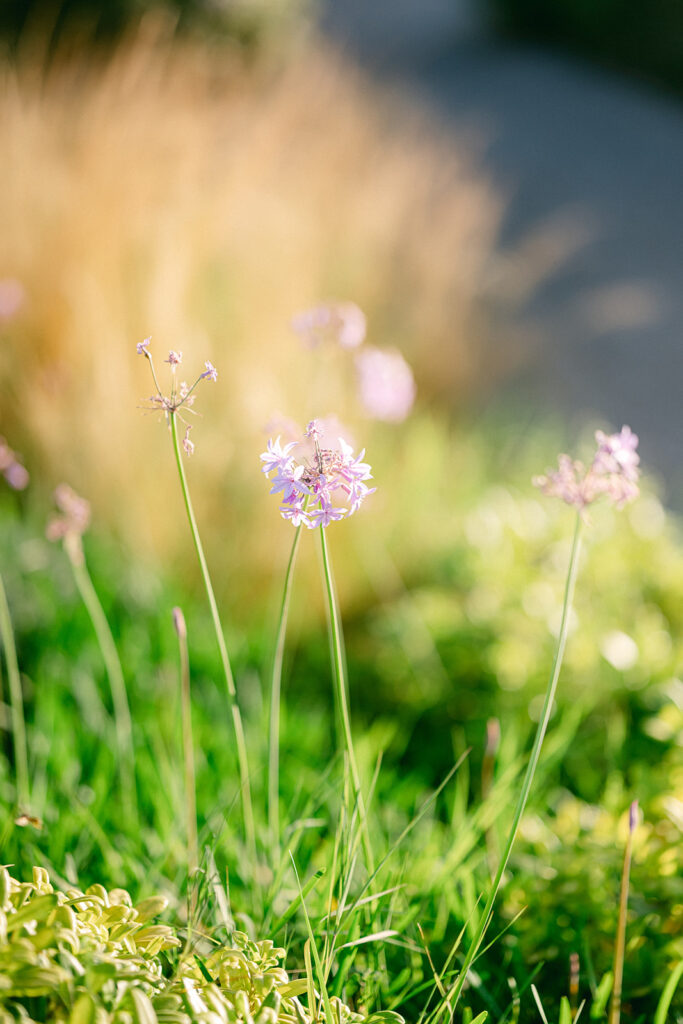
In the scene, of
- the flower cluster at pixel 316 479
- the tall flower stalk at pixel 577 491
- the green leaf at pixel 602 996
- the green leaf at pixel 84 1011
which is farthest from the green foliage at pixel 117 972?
the flower cluster at pixel 316 479

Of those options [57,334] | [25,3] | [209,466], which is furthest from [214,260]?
[25,3]

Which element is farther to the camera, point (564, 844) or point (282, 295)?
point (282, 295)

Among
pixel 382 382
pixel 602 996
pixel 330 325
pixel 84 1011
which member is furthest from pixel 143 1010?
pixel 382 382

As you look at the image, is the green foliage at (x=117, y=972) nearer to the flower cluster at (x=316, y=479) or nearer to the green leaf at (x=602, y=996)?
the green leaf at (x=602, y=996)

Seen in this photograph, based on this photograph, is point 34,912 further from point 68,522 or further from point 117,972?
point 68,522

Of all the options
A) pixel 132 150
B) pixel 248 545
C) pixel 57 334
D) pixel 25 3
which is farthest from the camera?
pixel 25 3

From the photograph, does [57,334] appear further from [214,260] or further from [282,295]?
[282,295]

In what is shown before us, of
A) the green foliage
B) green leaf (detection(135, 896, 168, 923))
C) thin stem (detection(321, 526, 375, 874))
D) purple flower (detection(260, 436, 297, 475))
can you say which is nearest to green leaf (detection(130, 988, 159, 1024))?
the green foliage
